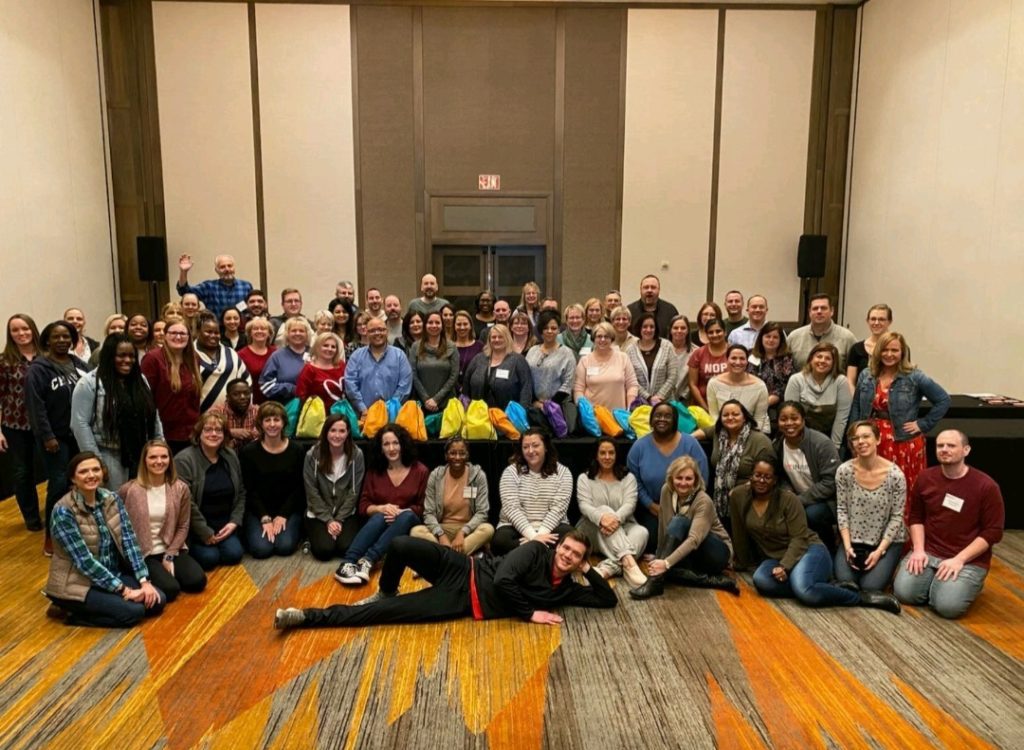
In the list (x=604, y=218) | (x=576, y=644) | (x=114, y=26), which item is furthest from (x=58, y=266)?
(x=576, y=644)

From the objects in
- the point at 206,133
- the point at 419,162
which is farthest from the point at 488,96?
the point at 206,133

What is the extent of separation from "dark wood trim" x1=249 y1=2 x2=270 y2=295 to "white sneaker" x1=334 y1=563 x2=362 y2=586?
5.57 m

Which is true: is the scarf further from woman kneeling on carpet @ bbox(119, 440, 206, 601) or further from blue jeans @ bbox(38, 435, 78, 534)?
blue jeans @ bbox(38, 435, 78, 534)

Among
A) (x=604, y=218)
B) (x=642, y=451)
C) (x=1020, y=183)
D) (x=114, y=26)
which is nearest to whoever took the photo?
(x=642, y=451)

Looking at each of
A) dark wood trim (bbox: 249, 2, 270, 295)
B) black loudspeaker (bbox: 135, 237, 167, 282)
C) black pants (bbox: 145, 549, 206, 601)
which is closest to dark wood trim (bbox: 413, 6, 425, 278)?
dark wood trim (bbox: 249, 2, 270, 295)

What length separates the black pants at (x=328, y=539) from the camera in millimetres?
4625

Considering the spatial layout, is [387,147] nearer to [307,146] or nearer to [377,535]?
[307,146]

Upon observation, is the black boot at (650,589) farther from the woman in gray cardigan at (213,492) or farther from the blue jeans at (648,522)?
the woman in gray cardigan at (213,492)

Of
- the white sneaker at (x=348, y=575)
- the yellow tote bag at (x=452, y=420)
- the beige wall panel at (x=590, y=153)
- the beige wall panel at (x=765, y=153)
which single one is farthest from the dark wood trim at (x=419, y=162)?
the white sneaker at (x=348, y=575)

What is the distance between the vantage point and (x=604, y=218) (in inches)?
360

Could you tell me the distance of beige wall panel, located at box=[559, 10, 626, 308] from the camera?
8789 millimetres

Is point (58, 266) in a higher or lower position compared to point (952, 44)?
lower

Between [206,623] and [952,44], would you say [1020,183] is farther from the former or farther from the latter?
[206,623]

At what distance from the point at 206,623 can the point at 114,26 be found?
7.66 m
